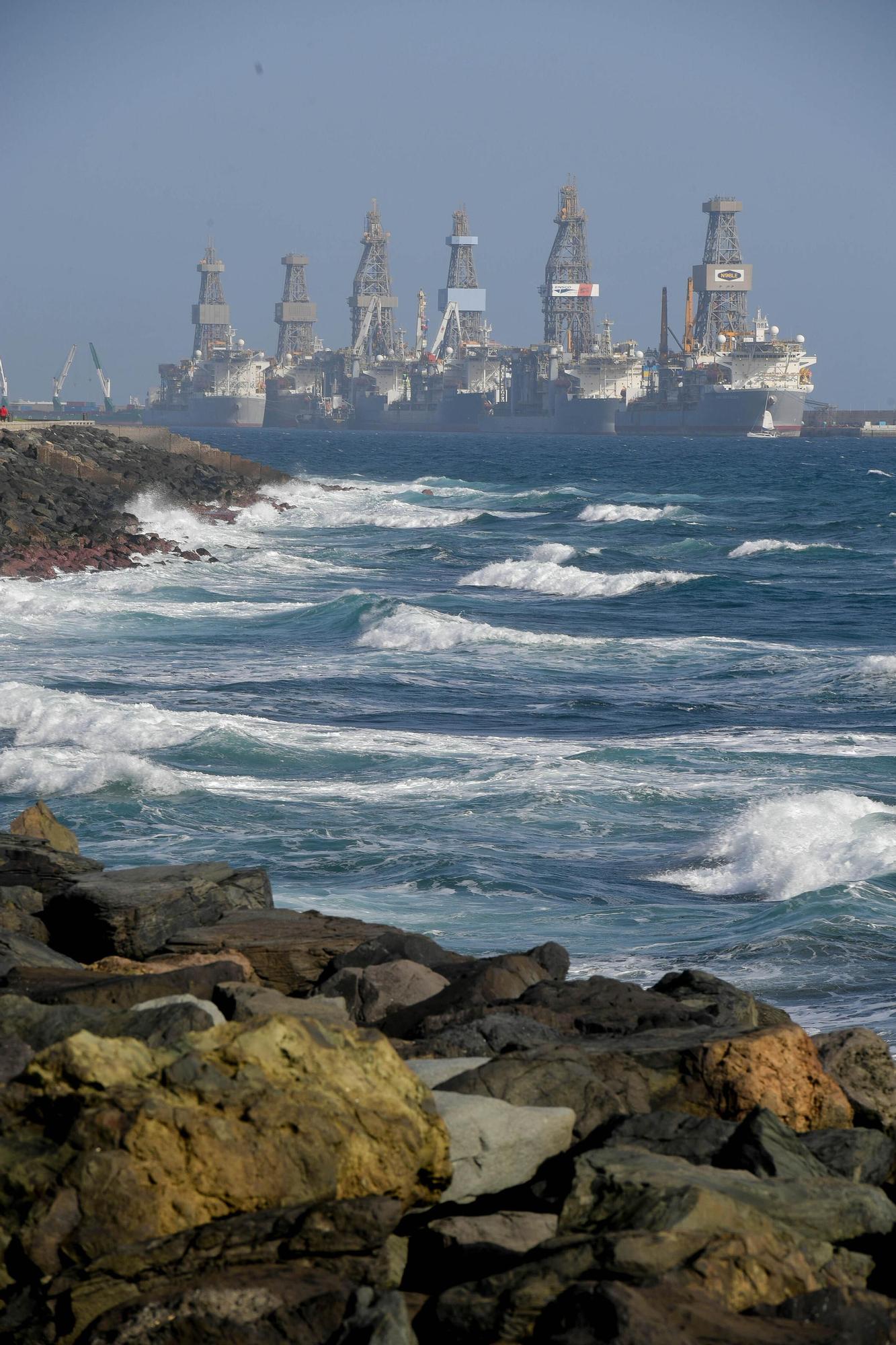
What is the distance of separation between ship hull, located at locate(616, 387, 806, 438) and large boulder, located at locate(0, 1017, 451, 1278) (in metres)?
150

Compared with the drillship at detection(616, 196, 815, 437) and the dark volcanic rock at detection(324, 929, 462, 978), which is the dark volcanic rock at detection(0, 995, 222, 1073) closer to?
the dark volcanic rock at detection(324, 929, 462, 978)

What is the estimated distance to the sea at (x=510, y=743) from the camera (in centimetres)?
1032

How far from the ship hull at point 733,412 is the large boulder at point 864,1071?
14837 cm

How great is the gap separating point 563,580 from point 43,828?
23492mm

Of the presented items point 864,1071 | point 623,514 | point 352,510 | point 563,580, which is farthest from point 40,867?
point 623,514

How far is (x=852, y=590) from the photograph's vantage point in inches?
1293

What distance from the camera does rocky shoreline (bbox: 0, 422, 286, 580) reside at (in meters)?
32.2

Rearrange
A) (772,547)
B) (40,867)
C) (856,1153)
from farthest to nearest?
(772,547)
(40,867)
(856,1153)

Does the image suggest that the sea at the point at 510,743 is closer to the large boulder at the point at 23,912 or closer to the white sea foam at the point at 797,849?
the white sea foam at the point at 797,849

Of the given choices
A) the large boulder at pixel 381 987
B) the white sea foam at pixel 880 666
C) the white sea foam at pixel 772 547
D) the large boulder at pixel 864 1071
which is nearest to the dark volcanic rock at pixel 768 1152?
the large boulder at pixel 864 1071

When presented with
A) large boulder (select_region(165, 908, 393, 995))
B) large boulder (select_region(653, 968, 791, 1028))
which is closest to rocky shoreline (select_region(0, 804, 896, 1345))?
large boulder (select_region(653, 968, 791, 1028))

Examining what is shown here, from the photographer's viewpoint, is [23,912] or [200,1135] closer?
[200,1135]

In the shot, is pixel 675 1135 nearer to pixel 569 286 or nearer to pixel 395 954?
pixel 395 954

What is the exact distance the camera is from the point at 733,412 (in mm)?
151500
